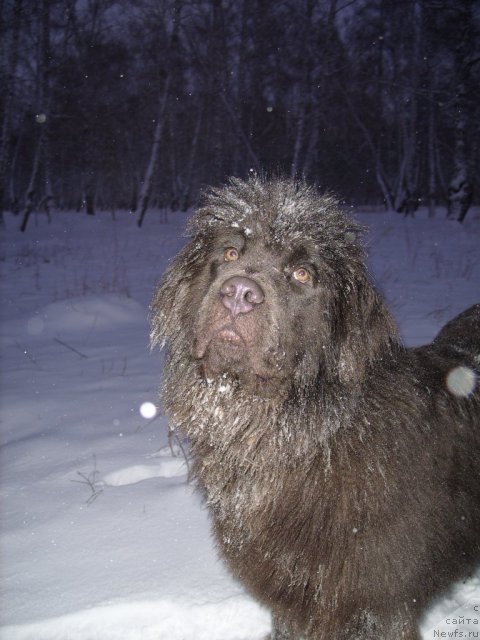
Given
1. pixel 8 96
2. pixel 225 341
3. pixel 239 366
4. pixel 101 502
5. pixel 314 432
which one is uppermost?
pixel 8 96

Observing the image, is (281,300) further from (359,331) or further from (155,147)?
(155,147)

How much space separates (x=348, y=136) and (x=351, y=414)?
28994 millimetres

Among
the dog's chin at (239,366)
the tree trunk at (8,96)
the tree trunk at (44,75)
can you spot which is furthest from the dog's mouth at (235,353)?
the tree trunk at (44,75)

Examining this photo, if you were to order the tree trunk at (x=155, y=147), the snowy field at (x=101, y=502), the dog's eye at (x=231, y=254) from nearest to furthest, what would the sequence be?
the dog's eye at (x=231, y=254) → the snowy field at (x=101, y=502) → the tree trunk at (x=155, y=147)

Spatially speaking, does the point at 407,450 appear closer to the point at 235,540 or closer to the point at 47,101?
the point at 235,540

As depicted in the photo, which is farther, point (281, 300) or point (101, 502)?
point (101, 502)

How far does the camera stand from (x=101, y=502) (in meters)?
2.87

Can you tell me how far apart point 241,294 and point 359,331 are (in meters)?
0.57

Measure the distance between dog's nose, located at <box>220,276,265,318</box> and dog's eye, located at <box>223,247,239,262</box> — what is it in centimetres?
29

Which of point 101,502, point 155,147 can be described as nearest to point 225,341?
point 101,502

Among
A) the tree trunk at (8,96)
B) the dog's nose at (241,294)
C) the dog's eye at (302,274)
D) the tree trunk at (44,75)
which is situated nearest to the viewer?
the dog's nose at (241,294)

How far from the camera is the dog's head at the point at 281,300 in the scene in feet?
5.91

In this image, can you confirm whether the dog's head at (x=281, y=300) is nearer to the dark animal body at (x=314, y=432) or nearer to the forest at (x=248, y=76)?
the dark animal body at (x=314, y=432)

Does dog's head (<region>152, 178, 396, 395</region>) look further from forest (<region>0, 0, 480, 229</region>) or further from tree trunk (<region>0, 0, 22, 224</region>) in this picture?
tree trunk (<region>0, 0, 22, 224</region>)
